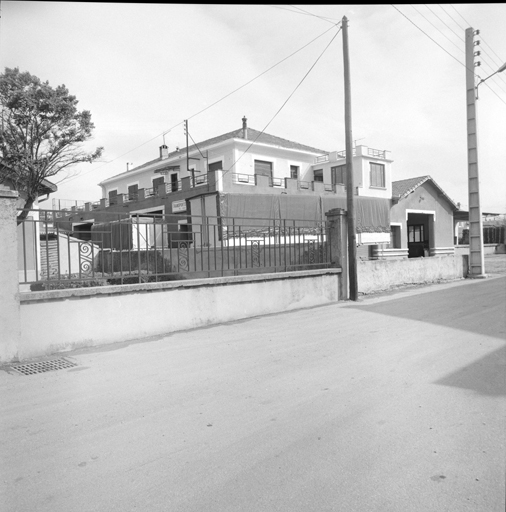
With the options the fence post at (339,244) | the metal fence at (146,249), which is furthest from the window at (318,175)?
the metal fence at (146,249)

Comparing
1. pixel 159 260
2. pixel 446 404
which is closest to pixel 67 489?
pixel 446 404

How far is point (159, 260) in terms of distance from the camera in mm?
7852

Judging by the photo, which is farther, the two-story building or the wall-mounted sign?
the wall-mounted sign

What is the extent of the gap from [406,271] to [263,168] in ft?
65.9

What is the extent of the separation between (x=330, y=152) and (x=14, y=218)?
33015mm

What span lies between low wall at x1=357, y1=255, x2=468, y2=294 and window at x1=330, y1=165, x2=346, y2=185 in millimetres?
16989

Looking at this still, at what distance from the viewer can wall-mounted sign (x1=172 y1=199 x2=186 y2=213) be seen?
2773 cm

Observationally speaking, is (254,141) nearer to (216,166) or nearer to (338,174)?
(216,166)

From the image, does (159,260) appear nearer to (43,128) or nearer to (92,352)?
(92,352)

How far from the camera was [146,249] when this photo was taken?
24.4 ft

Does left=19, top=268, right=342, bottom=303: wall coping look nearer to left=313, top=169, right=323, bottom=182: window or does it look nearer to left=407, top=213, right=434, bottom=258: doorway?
left=313, top=169, right=323, bottom=182: window

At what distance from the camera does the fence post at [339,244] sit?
1103 centimetres

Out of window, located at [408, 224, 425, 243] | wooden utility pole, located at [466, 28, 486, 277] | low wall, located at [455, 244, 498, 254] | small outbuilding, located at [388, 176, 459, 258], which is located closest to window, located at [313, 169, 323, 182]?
small outbuilding, located at [388, 176, 459, 258]

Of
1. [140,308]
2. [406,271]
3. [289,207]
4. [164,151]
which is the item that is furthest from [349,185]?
[164,151]
